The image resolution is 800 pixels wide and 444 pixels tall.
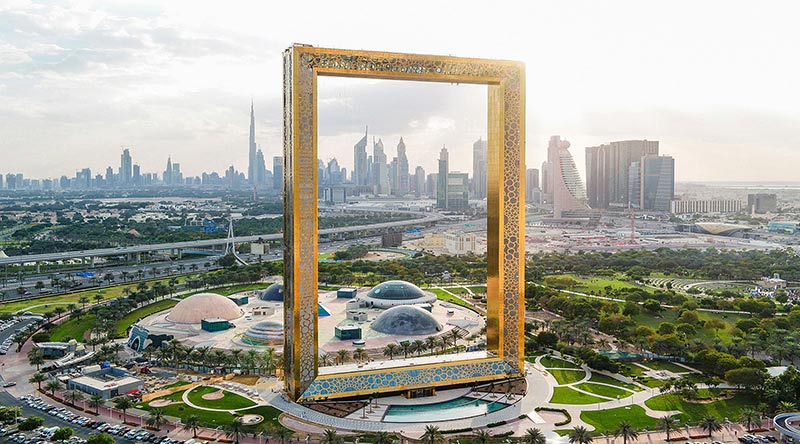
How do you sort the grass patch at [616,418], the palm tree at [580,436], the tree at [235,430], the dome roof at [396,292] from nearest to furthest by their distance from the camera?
the palm tree at [580,436] → the tree at [235,430] → the grass patch at [616,418] → the dome roof at [396,292]

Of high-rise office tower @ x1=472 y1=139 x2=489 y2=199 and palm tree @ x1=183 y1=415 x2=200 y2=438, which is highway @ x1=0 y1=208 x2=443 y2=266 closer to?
high-rise office tower @ x1=472 y1=139 x2=489 y2=199

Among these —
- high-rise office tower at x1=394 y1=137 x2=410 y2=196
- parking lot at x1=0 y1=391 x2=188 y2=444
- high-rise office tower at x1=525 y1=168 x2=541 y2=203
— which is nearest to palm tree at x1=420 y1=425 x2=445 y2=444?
parking lot at x1=0 y1=391 x2=188 y2=444

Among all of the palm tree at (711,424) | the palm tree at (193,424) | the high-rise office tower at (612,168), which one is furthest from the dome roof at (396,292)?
the high-rise office tower at (612,168)

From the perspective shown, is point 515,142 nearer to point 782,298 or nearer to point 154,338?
point 154,338

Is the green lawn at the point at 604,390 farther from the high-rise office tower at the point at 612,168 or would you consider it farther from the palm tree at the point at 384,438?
the high-rise office tower at the point at 612,168

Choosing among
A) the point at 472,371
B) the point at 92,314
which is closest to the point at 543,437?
the point at 472,371
